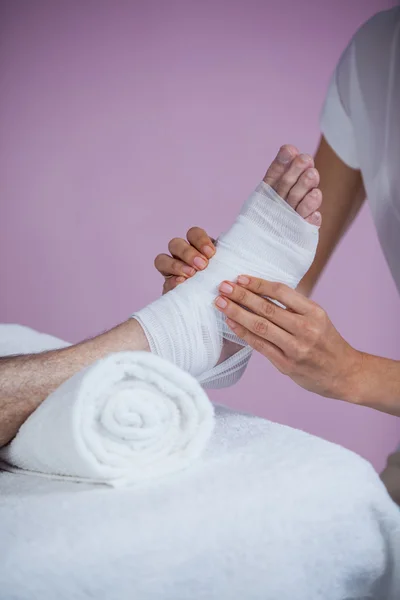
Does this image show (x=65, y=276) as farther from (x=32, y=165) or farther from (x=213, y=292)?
(x=213, y=292)

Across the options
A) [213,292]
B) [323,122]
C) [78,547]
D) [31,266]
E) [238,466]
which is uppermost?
[323,122]

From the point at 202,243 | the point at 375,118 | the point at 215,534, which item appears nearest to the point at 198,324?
the point at 202,243

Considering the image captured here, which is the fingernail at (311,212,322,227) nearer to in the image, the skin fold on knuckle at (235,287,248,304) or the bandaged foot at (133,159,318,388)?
the bandaged foot at (133,159,318,388)

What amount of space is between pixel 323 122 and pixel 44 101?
1.22 m

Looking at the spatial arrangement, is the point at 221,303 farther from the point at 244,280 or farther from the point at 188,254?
the point at 188,254

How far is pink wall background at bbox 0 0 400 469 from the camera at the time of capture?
94.6 inches

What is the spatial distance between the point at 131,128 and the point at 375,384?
64.7 inches

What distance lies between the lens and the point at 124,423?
0.75 metres

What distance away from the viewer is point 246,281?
1.05 meters

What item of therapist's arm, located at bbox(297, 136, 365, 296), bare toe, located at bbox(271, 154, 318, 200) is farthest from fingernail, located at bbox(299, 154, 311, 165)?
therapist's arm, located at bbox(297, 136, 365, 296)

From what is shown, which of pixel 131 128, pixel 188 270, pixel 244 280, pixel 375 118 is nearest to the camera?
pixel 244 280

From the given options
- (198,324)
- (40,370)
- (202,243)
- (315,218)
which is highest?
(315,218)

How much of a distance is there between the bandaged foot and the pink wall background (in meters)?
1.29

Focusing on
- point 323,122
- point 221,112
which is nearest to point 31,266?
point 221,112
